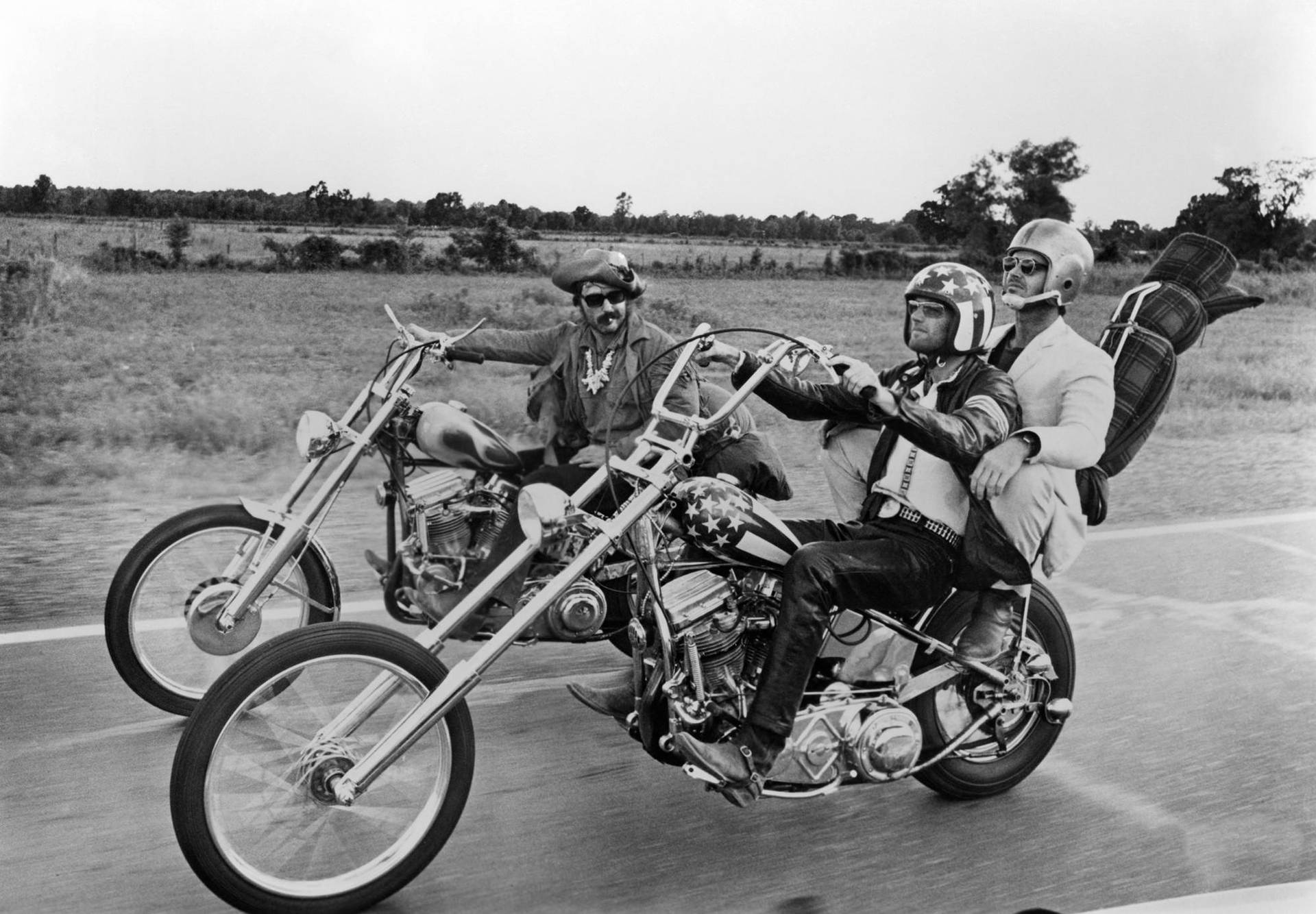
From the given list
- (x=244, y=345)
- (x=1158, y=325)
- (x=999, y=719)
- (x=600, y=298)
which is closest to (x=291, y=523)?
(x=600, y=298)

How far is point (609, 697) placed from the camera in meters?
3.34

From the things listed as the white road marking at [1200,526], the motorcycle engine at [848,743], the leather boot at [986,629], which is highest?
the leather boot at [986,629]

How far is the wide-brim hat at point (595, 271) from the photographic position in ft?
14.5

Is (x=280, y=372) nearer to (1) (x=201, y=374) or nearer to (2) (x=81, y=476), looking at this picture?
(1) (x=201, y=374)

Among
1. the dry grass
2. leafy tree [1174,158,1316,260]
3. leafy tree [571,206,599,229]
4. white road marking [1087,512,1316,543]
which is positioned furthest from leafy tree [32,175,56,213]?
white road marking [1087,512,1316,543]

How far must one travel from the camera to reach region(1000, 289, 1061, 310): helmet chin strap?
3.67 meters

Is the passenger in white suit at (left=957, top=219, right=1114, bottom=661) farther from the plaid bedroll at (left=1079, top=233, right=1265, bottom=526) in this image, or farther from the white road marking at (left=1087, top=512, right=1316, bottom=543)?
the white road marking at (left=1087, top=512, right=1316, bottom=543)

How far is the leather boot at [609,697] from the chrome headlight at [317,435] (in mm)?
1333

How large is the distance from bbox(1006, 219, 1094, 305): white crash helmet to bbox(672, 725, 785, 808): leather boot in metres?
1.53

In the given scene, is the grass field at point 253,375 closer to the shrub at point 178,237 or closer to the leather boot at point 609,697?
the shrub at point 178,237

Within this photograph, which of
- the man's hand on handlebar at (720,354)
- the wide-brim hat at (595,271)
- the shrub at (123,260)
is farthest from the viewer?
the shrub at (123,260)

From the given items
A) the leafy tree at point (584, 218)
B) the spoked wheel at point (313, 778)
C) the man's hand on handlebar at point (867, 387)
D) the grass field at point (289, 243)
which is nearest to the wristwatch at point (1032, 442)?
the man's hand on handlebar at point (867, 387)

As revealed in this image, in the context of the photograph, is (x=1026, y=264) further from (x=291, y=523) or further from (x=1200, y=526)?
→ (x=1200, y=526)

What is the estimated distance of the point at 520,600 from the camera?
3863 mm
